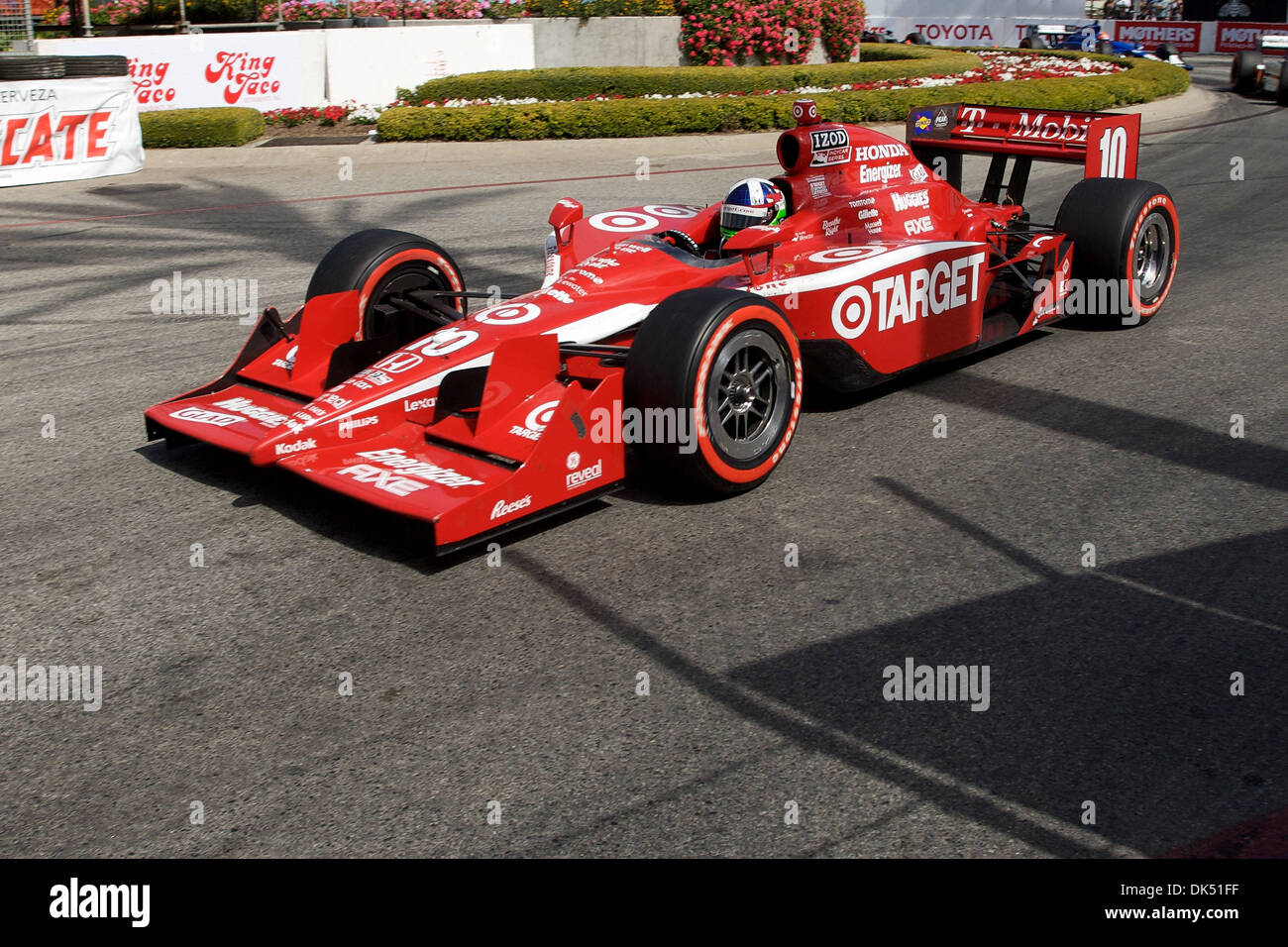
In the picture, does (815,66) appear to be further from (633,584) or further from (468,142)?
(633,584)

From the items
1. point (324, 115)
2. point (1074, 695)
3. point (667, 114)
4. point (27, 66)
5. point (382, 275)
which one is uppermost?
point (27, 66)

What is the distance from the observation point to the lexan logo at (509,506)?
452 cm

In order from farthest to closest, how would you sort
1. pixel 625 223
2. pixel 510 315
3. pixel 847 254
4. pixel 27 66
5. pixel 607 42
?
pixel 607 42, pixel 27 66, pixel 625 223, pixel 847 254, pixel 510 315

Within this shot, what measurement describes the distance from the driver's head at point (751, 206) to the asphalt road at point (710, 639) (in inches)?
39.9

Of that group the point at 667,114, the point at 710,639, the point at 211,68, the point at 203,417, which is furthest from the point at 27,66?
the point at 710,639

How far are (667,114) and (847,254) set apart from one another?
42.4 ft

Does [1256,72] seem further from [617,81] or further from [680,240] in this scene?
[680,240]

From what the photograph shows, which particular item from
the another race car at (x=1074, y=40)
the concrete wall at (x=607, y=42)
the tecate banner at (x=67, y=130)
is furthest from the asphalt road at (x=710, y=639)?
the another race car at (x=1074, y=40)

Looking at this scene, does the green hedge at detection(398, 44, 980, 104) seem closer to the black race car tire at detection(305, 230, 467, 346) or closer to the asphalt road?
the asphalt road

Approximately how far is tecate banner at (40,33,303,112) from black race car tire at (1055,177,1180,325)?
50.5 feet

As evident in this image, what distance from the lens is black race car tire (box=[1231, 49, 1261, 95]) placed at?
24.1 meters

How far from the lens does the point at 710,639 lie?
13.4 feet

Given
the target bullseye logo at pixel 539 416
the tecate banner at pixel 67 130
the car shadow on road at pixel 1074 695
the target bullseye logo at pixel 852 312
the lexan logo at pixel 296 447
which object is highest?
the tecate banner at pixel 67 130

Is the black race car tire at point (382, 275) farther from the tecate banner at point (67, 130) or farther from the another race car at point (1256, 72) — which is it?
the another race car at point (1256, 72)
